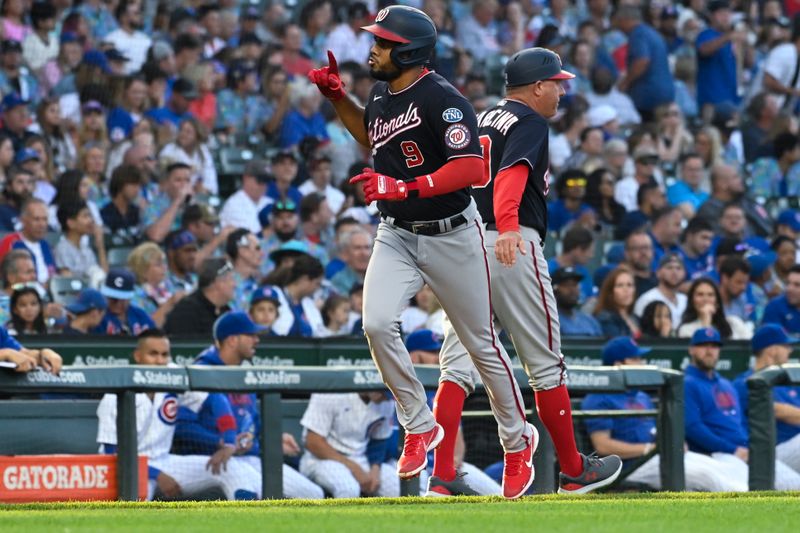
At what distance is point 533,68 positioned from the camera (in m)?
6.61

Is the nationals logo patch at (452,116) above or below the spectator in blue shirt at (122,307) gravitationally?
above

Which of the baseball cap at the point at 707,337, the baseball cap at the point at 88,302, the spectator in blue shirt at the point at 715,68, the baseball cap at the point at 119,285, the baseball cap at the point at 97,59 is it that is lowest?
the baseball cap at the point at 707,337

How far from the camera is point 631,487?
29.9 feet

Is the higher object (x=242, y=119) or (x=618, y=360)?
(x=242, y=119)

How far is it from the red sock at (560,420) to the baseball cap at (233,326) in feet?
8.85

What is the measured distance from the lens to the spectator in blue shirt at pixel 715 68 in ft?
59.6

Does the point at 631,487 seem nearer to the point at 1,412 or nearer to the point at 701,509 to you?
the point at 701,509

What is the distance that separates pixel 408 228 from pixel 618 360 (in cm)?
393

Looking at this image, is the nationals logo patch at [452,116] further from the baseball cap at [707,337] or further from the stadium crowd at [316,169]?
the baseball cap at [707,337]

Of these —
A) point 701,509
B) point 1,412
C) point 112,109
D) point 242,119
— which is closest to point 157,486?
point 1,412

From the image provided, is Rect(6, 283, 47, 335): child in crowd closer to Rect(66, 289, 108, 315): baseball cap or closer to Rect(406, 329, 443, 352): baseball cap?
Rect(66, 289, 108, 315): baseball cap

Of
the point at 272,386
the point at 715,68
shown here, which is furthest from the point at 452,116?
the point at 715,68

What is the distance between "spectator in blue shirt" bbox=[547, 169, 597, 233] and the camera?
45.5ft

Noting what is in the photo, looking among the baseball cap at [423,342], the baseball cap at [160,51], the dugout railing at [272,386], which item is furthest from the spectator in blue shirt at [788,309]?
the baseball cap at [160,51]
